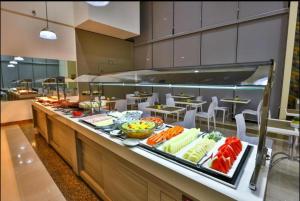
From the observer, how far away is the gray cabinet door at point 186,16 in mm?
5543

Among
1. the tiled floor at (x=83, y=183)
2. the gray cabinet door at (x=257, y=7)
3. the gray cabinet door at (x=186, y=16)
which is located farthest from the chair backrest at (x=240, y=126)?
the gray cabinet door at (x=186, y=16)

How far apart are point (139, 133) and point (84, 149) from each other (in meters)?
0.99

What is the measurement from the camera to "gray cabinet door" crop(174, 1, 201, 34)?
5.54m

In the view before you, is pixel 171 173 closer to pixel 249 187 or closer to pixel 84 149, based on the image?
pixel 249 187

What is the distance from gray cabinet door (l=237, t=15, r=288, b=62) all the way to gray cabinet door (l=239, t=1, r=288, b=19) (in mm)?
230

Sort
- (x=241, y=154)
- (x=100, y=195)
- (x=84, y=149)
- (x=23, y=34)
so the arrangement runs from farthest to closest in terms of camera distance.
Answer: (x=23, y=34), (x=84, y=149), (x=100, y=195), (x=241, y=154)

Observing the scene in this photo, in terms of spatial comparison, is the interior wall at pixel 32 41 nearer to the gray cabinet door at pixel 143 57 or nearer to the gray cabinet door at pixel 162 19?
the gray cabinet door at pixel 143 57

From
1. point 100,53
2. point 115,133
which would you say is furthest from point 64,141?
point 100,53

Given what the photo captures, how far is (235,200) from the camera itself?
701 mm

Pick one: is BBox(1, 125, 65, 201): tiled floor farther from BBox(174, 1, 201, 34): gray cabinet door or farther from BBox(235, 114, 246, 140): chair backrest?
BBox(174, 1, 201, 34): gray cabinet door

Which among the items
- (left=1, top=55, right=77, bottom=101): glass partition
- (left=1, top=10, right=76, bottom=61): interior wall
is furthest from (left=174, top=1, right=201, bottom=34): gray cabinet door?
(left=1, top=55, right=77, bottom=101): glass partition

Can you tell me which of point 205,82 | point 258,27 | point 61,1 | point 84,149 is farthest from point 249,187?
point 258,27

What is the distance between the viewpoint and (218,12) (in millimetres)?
5082

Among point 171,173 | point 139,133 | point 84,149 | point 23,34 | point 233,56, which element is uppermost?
point 23,34
